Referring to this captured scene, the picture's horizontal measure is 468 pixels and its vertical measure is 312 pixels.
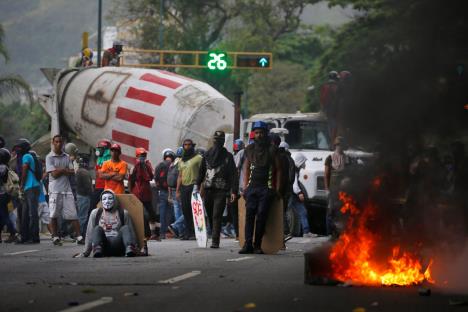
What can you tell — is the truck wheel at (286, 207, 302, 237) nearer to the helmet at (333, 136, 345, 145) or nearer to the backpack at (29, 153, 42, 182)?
the backpack at (29, 153, 42, 182)

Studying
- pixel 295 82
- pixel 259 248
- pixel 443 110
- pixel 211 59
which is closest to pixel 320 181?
pixel 259 248

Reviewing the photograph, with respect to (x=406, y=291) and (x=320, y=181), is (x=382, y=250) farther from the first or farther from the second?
A: (x=320, y=181)

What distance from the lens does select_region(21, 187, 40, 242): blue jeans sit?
Result: 82.0 feet

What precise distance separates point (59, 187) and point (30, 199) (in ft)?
1.81

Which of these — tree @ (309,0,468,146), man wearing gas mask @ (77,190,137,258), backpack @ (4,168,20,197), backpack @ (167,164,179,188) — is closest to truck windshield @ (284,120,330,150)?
backpack @ (167,164,179,188)

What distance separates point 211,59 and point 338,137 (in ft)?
105

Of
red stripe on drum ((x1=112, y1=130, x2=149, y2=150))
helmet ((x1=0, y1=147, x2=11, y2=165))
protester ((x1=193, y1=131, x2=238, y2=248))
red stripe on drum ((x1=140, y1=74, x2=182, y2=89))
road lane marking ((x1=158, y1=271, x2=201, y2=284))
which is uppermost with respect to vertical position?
red stripe on drum ((x1=140, y1=74, x2=182, y2=89))

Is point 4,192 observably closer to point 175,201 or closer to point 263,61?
point 175,201

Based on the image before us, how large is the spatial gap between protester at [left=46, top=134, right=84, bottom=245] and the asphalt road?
193 inches

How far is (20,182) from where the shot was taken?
82.9 feet

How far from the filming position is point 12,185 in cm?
2578

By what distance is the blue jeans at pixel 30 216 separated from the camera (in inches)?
984

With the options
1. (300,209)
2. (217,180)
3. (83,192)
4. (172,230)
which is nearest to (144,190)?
(83,192)

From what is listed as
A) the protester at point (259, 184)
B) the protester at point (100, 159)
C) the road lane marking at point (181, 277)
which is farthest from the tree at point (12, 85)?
the road lane marking at point (181, 277)
